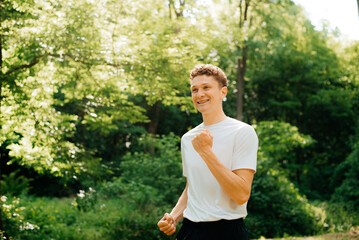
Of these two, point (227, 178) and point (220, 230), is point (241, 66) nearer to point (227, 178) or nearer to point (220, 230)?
point (220, 230)

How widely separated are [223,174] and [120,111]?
5516 millimetres

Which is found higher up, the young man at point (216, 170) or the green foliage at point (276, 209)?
the young man at point (216, 170)

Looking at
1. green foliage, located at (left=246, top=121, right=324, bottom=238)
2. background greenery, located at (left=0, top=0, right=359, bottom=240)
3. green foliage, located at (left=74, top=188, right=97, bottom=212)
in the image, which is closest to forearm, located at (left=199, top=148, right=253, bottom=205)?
background greenery, located at (left=0, top=0, right=359, bottom=240)

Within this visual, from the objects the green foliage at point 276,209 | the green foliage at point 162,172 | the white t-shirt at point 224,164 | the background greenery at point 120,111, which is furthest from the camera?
the green foliage at point 276,209

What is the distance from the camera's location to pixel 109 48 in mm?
6230

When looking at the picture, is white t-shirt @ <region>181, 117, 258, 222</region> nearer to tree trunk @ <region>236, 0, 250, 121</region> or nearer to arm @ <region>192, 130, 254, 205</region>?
arm @ <region>192, 130, 254, 205</region>

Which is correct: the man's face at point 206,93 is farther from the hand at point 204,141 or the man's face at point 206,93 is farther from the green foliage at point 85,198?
the green foliage at point 85,198

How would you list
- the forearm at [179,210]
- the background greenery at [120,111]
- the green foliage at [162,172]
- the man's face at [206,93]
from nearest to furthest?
1. the man's face at [206,93]
2. the forearm at [179,210]
3. the background greenery at [120,111]
4. the green foliage at [162,172]

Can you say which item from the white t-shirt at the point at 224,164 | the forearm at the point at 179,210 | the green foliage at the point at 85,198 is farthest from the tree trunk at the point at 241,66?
the white t-shirt at the point at 224,164

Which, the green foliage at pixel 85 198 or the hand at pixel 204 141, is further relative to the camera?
the green foliage at pixel 85 198

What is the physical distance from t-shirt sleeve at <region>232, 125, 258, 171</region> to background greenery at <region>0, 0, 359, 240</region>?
4380 millimetres

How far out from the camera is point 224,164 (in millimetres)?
1979

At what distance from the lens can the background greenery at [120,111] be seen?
5.79 meters

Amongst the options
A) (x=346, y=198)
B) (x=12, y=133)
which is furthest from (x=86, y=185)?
(x=346, y=198)
